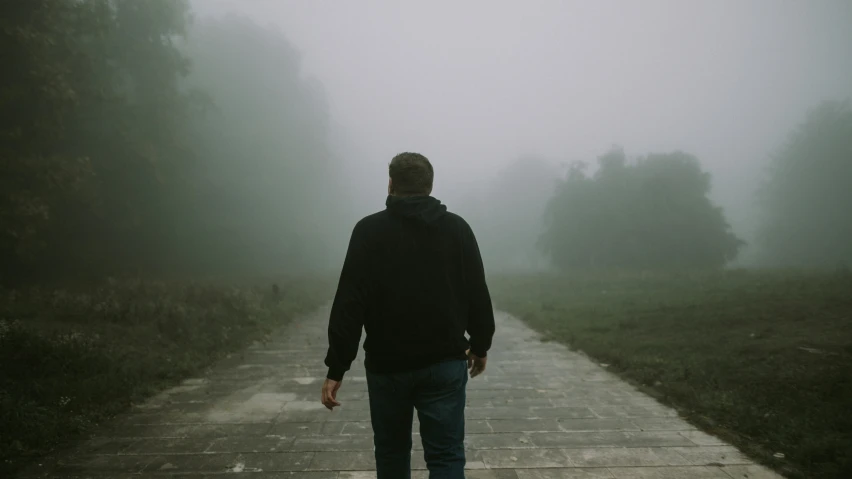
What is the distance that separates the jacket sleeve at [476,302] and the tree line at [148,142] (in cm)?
1263

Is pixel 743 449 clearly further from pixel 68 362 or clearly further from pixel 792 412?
pixel 68 362

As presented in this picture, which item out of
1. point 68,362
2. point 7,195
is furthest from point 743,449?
point 7,195

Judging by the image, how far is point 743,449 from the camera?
4203mm

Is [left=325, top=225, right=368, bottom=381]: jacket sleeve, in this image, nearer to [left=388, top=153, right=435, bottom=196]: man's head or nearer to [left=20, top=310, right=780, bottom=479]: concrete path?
[left=388, top=153, right=435, bottom=196]: man's head

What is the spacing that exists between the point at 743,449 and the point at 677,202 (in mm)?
37929

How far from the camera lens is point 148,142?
18.0 metres

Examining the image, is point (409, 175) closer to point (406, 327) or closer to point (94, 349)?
point (406, 327)

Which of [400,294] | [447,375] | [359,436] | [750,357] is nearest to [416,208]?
[400,294]

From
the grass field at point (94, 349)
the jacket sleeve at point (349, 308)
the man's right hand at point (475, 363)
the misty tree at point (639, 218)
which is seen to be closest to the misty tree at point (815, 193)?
the misty tree at point (639, 218)

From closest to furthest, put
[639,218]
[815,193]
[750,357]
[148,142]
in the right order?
[750,357], [148,142], [815,193], [639,218]

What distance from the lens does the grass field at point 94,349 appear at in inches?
181

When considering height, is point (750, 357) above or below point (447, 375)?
below

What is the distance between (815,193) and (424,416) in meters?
48.2

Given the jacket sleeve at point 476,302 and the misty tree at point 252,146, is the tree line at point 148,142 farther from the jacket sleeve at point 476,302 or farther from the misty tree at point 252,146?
the jacket sleeve at point 476,302
